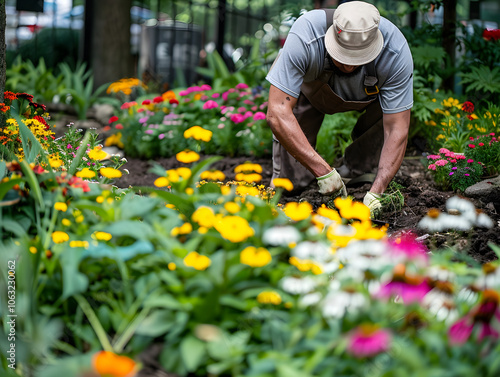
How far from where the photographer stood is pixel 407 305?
1409mm

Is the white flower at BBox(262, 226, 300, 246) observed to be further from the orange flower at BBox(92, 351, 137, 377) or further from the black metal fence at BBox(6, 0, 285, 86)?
the black metal fence at BBox(6, 0, 285, 86)

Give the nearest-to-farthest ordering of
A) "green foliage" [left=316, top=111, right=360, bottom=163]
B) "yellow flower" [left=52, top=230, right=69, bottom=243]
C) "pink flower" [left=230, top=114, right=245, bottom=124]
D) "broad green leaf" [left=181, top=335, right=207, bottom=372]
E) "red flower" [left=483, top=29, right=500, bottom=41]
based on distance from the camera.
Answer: "broad green leaf" [left=181, top=335, right=207, bottom=372]
"yellow flower" [left=52, top=230, right=69, bottom=243]
"green foliage" [left=316, top=111, right=360, bottom=163]
"pink flower" [left=230, top=114, right=245, bottom=124]
"red flower" [left=483, top=29, right=500, bottom=41]

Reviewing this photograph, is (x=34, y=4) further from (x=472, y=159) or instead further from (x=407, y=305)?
(x=407, y=305)

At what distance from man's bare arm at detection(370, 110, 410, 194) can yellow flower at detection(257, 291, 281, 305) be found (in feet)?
6.07

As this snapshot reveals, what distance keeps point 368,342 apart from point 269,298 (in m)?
0.35

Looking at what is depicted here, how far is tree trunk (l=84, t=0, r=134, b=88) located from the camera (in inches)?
254

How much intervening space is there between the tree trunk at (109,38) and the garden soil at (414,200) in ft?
6.62

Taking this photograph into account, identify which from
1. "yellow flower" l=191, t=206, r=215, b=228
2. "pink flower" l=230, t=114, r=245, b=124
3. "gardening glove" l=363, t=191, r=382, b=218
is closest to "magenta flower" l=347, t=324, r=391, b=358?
"yellow flower" l=191, t=206, r=215, b=228

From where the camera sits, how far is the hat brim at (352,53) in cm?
306

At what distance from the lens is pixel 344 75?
342 centimetres

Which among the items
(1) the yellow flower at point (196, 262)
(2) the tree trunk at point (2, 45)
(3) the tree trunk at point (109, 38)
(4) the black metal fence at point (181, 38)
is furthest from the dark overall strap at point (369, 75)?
(4) the black metal fence at point (181, 38)

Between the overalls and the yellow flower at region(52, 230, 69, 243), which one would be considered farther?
the overalls

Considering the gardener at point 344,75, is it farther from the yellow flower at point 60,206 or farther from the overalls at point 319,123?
the yellow flower at point 60,206

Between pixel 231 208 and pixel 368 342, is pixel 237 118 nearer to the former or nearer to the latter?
pixel 231 208
